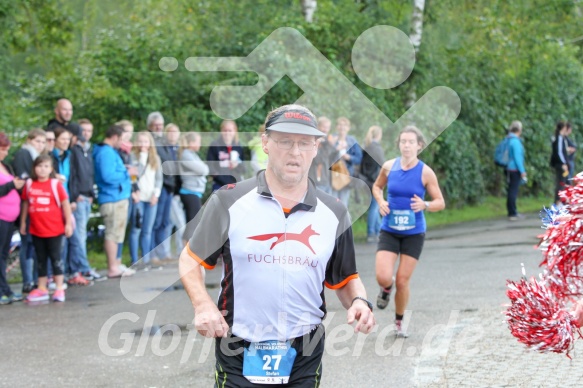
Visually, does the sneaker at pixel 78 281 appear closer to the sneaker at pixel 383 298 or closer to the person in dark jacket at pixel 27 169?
the person in dark jacket at pixel 27 169

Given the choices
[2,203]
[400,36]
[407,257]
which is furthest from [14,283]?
[400,36]

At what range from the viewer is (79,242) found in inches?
522

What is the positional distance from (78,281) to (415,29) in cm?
1276

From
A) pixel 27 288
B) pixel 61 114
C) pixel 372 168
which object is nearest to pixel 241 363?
pixel 27 288

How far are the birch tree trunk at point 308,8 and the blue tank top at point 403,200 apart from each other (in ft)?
37.2

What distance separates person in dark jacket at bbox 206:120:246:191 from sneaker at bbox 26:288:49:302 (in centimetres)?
393

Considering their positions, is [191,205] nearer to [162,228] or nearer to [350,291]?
[162,228]

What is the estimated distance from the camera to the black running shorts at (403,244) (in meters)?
9.70

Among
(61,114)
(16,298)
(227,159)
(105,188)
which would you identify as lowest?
(16,298)

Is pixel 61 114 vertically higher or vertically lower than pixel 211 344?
higher

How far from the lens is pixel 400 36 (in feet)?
71.9

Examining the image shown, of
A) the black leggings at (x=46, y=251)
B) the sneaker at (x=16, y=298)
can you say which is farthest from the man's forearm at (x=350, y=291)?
the sneaker at (x=16, y=298)

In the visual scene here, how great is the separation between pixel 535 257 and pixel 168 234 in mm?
5507

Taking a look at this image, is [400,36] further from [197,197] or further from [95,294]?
[95,294]
